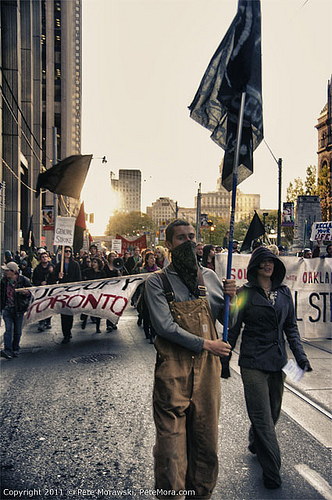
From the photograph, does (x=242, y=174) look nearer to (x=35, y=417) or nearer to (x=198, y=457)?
(x=198, y=457)

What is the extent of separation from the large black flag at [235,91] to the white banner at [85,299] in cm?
599

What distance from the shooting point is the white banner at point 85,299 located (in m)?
9.61

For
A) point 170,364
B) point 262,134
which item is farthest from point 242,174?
point 170,364

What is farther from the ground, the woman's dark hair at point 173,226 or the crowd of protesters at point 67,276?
the woman's dark hair at point 173,226

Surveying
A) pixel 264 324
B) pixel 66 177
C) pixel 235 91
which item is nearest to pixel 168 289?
pixel 264 324

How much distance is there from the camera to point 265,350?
13.2 ft

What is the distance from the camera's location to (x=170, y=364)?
3.01 metres

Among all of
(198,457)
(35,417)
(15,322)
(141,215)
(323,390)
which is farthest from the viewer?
(141,215)

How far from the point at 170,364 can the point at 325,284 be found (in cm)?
665

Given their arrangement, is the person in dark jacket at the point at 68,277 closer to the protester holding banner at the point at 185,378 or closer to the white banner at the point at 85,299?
the white banner at the point at 85,299

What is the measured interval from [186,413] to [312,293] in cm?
652

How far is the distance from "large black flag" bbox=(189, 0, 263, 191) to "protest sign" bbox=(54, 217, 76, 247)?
12.2 metres

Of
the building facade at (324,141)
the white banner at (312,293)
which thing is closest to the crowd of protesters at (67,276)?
the white banner at (312,293)

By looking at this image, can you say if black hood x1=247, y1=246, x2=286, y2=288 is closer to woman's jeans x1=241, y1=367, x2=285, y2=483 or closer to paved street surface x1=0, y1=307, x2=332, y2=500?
woman's jeans x1=241, y1=367, x2=285, y2=483
